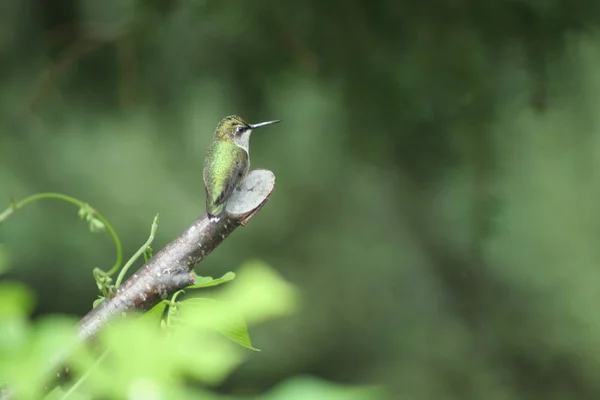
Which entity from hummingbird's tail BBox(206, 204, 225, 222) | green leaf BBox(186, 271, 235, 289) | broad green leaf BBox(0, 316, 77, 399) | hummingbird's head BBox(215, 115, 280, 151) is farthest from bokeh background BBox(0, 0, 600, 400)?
broad green leaf BBox(0, 316, 77, 399)

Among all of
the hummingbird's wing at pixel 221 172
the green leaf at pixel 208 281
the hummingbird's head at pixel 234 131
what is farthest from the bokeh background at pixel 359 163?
the green leaf at pixel 208 281

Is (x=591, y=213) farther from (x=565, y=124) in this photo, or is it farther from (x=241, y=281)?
(x=241, y=281)

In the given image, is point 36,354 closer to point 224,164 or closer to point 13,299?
point 13,299

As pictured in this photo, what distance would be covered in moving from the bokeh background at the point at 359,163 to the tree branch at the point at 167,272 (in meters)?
0.81

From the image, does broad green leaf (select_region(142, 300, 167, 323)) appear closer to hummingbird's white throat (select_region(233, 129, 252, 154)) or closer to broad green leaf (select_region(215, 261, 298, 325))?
broad green leaf (select_region(215, 261, 298, 325))

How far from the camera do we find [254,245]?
3.76 m

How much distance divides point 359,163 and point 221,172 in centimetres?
89

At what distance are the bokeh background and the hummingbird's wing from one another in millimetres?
575

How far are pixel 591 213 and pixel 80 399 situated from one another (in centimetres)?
340

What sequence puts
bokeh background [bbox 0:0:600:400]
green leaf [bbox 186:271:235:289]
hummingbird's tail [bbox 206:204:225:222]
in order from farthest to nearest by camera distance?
bokeh background [bbox 0:0:600:400] < hummingbird's tail [bbox 206:204:225:222] < green leaf [bbox 186:271:235:289]

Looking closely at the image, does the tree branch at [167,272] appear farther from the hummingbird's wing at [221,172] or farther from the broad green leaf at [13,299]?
the broad green leaf at [13,299]

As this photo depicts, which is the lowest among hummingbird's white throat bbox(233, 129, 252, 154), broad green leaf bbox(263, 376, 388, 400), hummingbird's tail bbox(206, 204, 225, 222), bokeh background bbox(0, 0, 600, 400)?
broad green leaf bbox(263, 376, 388, 400)

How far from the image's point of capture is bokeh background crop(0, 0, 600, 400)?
1.53m

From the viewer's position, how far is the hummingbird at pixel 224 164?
0.78m
